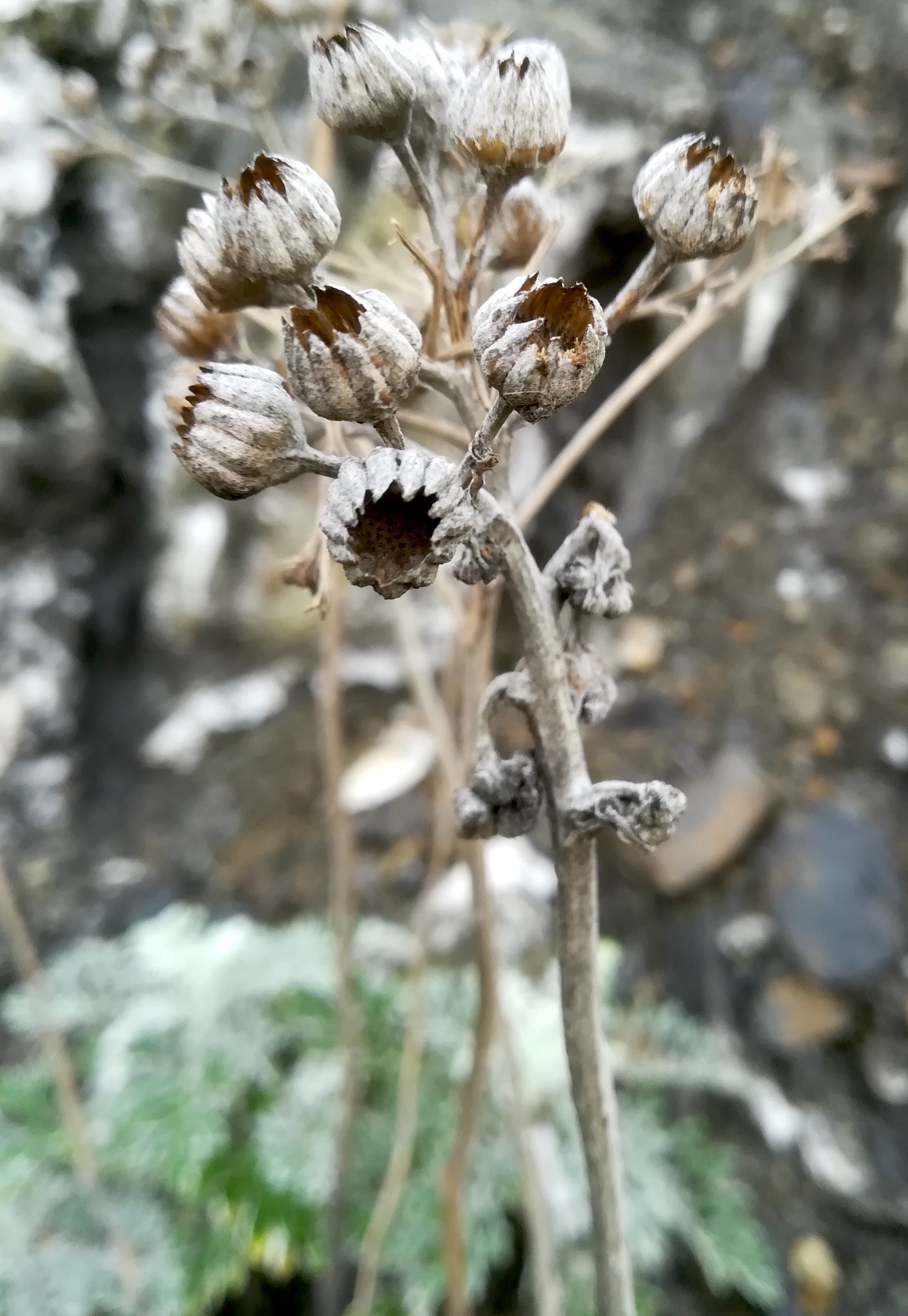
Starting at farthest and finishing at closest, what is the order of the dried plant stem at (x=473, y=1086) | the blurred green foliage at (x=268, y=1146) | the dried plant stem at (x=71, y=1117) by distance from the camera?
the blurred green foliage at (x=268, y=1146) < the dried plant stem at (x=71, y=1117) < the dried plant stem at (x=473, y=1086)

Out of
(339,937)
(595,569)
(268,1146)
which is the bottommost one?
(268,1146)

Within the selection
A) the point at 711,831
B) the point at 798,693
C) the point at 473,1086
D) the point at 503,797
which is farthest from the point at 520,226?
the point at 798,693

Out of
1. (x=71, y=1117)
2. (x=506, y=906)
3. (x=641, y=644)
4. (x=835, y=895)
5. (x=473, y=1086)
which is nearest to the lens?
(x=473, y=1086)

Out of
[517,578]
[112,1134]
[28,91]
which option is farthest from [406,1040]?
[28,91]

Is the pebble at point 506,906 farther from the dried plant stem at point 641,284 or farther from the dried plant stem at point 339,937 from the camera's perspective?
the dried plant stem at point 641,284

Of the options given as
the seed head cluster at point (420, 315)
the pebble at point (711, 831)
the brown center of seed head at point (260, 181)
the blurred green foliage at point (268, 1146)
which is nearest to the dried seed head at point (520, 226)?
the seed head cluster at point (420, 315)

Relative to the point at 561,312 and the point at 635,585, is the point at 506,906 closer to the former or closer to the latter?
the point at 635,585

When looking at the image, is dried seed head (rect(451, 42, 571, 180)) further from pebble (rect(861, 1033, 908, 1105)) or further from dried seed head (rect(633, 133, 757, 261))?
pebble (rect(861, 1033, 908, 1105))

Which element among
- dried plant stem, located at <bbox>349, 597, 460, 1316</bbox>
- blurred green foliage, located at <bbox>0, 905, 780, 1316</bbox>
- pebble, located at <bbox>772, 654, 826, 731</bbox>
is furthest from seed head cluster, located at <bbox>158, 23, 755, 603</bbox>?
pebble, located at <bbox>772, 654, 826, 731</bbox>
